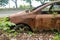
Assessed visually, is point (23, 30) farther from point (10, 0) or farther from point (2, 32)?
point (10, 0)

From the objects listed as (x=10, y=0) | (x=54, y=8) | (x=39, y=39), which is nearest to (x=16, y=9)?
(x=10, y=0)

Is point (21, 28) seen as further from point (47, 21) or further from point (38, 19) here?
point (47, 21)

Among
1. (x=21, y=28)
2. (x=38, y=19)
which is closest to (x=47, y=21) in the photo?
(x=38, y=19)

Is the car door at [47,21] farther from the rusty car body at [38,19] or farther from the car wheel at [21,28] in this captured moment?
the car wheel at [21,28]

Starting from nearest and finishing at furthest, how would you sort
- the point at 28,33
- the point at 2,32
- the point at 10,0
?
the point at 2,32
the point at 28,33
the point at 10,0

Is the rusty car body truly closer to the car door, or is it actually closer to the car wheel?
the car door

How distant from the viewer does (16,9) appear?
21.6 meters

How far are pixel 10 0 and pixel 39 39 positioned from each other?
43.6 ft

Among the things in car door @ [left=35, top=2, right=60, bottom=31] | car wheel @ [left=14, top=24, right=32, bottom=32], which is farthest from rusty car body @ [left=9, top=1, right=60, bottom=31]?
car wheel @ [left=14, top=24, right=32, bottom=32]

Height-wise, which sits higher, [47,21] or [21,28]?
[47,21]

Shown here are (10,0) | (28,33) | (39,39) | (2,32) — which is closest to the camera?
(2,32)

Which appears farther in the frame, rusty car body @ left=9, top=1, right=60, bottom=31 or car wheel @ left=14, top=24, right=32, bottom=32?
car wheel @ left=14, top=24, right=32, bottom=32

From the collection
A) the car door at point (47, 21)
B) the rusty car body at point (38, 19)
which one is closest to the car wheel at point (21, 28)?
the rusty car body at point (38, 19)

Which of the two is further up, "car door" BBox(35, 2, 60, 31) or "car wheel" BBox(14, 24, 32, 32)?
"car door" BBox(35, 2, 60, 31)
